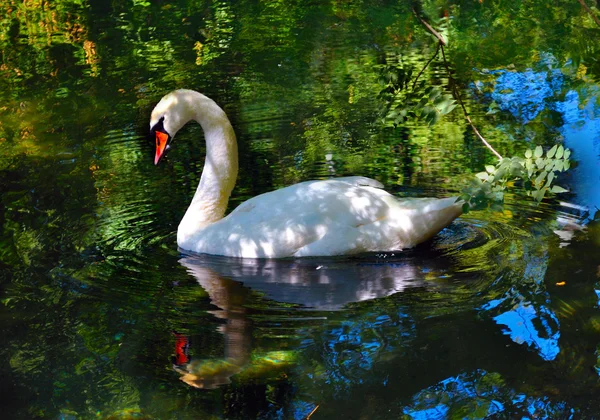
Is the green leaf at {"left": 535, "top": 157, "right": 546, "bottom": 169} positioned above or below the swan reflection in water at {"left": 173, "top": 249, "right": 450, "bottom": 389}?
above

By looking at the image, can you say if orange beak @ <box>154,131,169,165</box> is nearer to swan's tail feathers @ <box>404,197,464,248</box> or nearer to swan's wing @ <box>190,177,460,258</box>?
swan's wing @ <box>190,177,460,258</box>

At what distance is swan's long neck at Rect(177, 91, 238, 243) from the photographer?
6746mm

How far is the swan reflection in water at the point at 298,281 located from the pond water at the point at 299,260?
0.02m

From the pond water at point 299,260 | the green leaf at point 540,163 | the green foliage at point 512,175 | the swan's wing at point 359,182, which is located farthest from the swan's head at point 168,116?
the green leaf at point 540,163

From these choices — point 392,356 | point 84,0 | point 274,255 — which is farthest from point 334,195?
point 84,0

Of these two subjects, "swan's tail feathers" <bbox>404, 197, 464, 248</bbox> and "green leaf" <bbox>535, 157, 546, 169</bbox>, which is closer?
"green leaf" <bbox>535, 157, 546, 169</bbox>

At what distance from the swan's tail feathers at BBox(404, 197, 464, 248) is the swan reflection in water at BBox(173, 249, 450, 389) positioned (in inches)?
5.6

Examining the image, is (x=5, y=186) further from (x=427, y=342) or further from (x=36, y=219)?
(x=427, y=342)

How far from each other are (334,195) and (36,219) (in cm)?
231

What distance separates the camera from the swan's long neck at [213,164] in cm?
675

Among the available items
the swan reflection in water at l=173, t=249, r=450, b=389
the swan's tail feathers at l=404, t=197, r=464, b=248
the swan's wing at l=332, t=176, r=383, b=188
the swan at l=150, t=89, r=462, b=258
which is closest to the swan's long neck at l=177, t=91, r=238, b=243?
the swan at l=150, t=89, r=462, b=258

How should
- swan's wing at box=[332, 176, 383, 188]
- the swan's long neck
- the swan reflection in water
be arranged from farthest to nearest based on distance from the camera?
the swan's long neck → swan's wing at box=[332, 176, 383, 188] → the swan reflection in water

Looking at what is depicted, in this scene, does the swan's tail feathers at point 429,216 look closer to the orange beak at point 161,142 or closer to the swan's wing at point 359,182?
the swan's wing at point 359,182

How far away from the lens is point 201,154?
8.56 m
